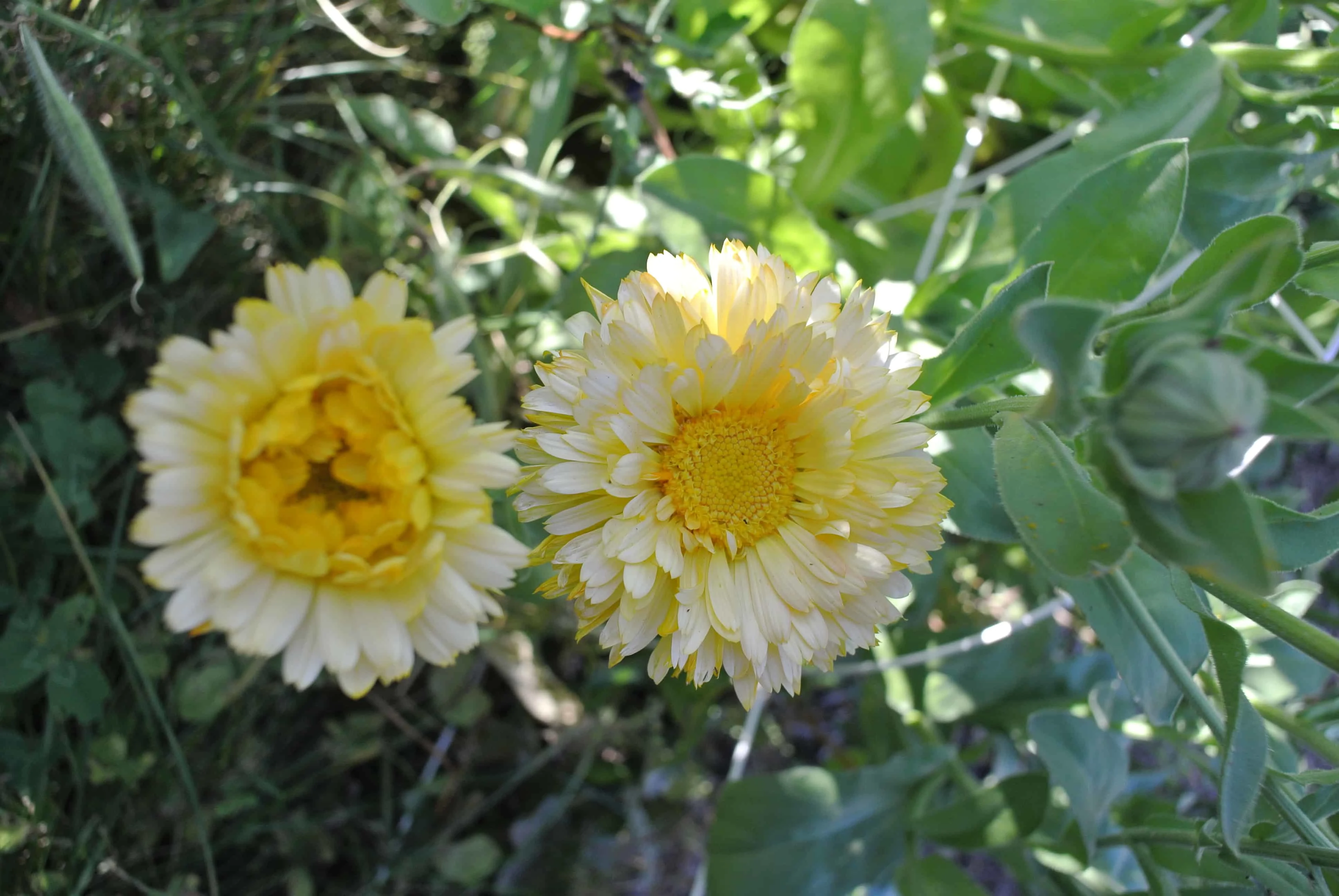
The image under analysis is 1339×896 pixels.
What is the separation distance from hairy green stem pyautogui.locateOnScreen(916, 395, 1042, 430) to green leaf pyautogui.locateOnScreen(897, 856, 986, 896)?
100 centimetres

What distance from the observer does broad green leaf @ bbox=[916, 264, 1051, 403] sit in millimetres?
1099

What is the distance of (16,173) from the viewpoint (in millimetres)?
1563

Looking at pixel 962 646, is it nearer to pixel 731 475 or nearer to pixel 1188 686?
pixel 1188 686

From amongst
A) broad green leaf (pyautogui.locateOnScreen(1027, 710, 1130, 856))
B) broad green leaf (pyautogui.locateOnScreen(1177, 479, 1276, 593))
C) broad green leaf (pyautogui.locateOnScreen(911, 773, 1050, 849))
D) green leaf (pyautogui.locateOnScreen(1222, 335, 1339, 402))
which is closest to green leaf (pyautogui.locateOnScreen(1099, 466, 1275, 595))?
broad green leaf (pyautogui.locateOnScreen(1177, 479, 1276, 593))

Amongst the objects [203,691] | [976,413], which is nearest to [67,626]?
[203,691]

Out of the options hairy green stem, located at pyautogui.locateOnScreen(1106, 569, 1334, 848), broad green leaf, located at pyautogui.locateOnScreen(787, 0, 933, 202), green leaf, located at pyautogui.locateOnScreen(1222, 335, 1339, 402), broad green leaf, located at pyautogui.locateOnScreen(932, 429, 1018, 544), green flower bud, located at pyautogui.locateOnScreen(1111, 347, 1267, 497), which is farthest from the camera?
broad green leaf, located at pyautogui.locateOnScreen(787, 0, 933, 202)

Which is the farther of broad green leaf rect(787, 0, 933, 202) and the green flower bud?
broad green leaf rect(787, 0, 933, 202)

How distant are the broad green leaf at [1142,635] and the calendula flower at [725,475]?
39 centimetres

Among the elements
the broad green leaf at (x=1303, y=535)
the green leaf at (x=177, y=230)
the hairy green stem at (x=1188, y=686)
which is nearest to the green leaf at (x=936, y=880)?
the hairy green stem at (x=1188, y=686)

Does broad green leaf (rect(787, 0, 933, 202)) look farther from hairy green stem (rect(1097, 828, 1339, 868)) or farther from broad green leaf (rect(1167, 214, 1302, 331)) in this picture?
hairy green stem (rect(1097, 828, 1339, 868))

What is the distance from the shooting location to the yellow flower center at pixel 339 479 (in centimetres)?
92

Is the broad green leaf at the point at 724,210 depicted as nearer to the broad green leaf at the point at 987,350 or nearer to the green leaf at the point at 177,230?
the broad green leaf at the point at 987,350

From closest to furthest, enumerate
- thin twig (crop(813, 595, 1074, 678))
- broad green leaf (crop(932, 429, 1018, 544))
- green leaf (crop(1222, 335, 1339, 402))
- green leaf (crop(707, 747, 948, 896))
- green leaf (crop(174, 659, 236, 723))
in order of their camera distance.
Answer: green leaf (crop(1222, 335, 1339, 402))
broad green leaf (crop(932, 429, 1018, 544))
green leaf (crop(174, 659, 236, 723))
green leaf (crop(707, 747, 948, 896))
thin twig (crop(813, 595, 1074, 678))

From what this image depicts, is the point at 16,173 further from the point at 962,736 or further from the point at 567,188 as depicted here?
the point at 962,736
